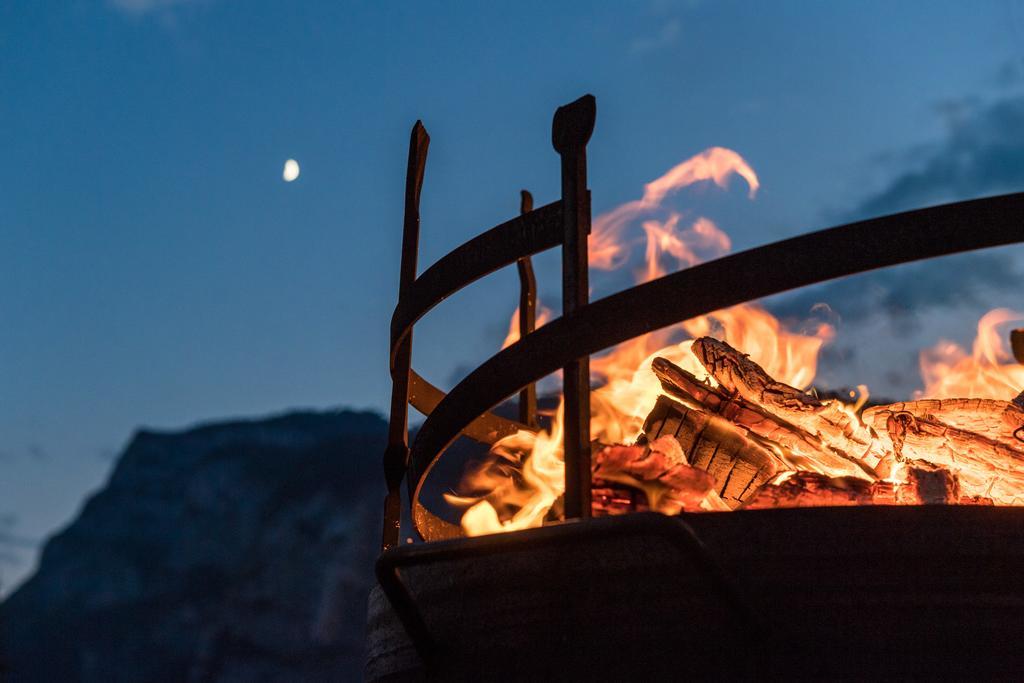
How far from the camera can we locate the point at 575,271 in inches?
102

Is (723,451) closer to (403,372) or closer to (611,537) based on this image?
(403,372)

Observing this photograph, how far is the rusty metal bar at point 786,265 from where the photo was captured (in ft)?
7.72

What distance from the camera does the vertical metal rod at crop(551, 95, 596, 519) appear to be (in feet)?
7.93

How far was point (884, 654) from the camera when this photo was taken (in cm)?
216

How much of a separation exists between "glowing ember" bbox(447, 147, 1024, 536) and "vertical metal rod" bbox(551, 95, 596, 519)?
0.73m

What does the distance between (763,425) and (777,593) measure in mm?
1583

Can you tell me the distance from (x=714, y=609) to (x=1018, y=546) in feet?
2.37

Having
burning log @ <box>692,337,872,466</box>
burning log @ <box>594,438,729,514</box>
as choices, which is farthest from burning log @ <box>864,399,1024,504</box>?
burning log @ <box>594,438,729,514</box>

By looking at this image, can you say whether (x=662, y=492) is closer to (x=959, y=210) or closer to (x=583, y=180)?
(x=583, y=180)

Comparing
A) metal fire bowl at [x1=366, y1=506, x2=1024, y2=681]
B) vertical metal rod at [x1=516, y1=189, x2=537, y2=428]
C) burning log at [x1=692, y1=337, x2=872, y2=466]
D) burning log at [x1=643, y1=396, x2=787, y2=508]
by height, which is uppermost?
vertical metal rod at [x1=516, y1=189, x2=537, y2=428]

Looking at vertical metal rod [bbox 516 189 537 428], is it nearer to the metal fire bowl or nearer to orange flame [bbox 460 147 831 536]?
orange flame [bbox 460 147 831 536]

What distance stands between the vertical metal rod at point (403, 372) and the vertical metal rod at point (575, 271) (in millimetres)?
1082

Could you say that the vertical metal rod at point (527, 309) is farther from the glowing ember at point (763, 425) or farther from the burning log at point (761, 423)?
the burning log at point (761, 423)

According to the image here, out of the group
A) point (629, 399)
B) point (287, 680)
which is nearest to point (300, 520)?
point (287, 680)
